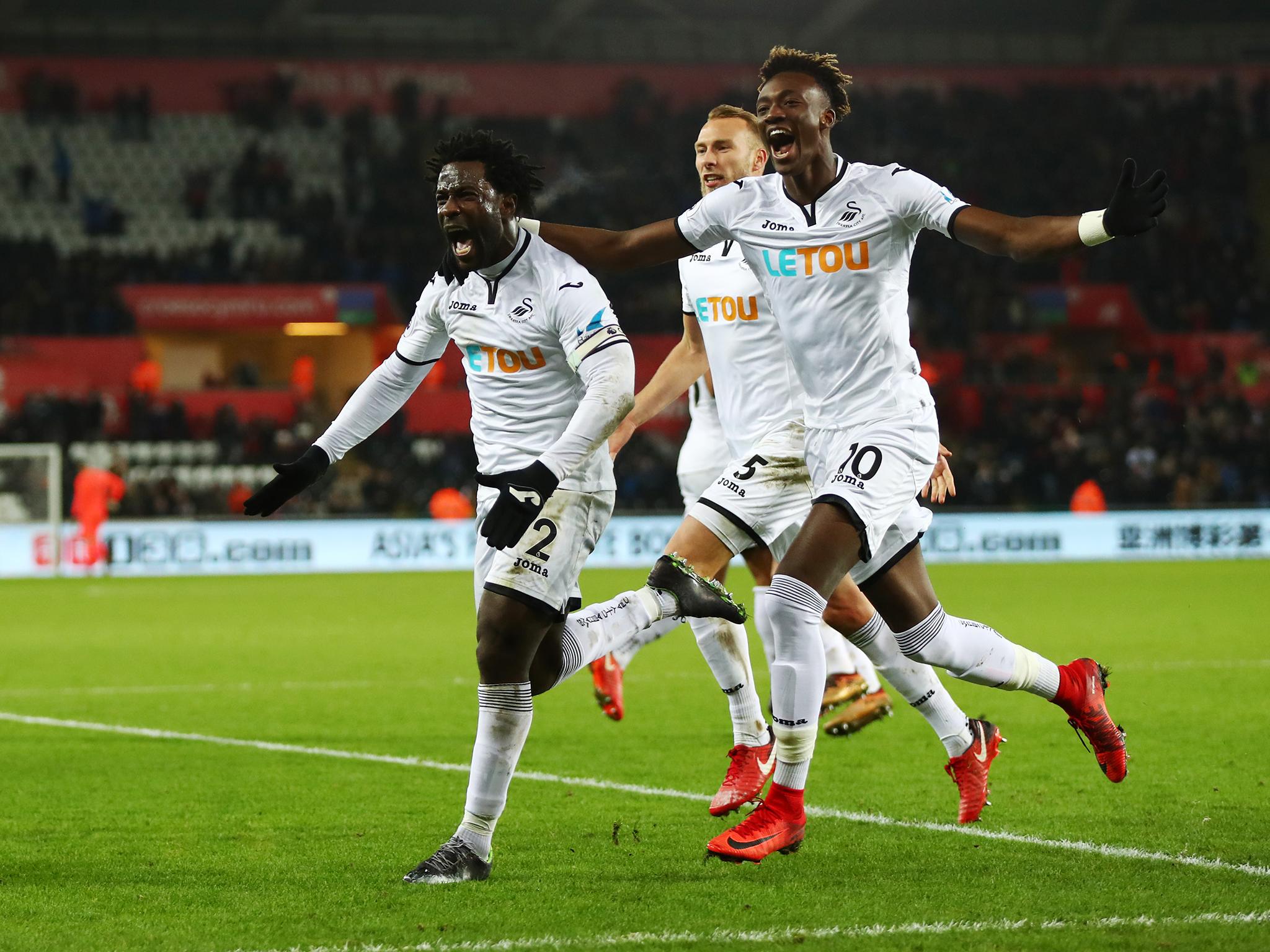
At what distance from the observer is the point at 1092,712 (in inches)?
218

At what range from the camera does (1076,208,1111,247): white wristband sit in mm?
4324

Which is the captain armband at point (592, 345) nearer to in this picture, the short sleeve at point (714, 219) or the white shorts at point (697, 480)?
the short sleeve at point (714, 219)

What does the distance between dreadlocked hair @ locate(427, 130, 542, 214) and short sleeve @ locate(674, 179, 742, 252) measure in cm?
49

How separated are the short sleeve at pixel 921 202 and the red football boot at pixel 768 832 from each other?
172 centimetres

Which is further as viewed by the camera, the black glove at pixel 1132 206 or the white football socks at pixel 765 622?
the white football socks at pixel 765 622

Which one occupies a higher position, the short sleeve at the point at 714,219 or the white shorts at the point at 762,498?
the short sleeve at the point at 714,219

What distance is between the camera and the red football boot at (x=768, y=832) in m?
4.76

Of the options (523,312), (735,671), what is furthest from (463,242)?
(735,671)

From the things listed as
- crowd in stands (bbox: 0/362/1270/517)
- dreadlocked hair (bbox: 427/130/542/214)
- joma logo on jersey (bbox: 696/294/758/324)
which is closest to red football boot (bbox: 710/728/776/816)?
joma logo on jersey (bbox: 696/294/758/324)

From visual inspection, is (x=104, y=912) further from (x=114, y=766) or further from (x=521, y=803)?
(x=114, y=766)

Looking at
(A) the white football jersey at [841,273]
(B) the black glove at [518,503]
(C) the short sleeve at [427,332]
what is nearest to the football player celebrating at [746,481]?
(A) the white football jersey at [841,273]

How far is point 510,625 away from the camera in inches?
192

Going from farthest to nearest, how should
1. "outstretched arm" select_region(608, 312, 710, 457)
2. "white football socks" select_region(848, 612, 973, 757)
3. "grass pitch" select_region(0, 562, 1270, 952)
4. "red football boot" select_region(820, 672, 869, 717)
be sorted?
"red football boot" select_region(820, 672, 869, 717) < "outstretched arm" select_region(608, 312, 710, 457) < "white football socks" select_region(848, 612, 973, 757) < "grass pitch" select_region(0, 562, 1270, 952)

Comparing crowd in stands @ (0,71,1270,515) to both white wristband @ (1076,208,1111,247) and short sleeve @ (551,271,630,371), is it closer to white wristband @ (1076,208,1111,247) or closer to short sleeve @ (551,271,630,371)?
short sleeve @ (551,271,630,371)
